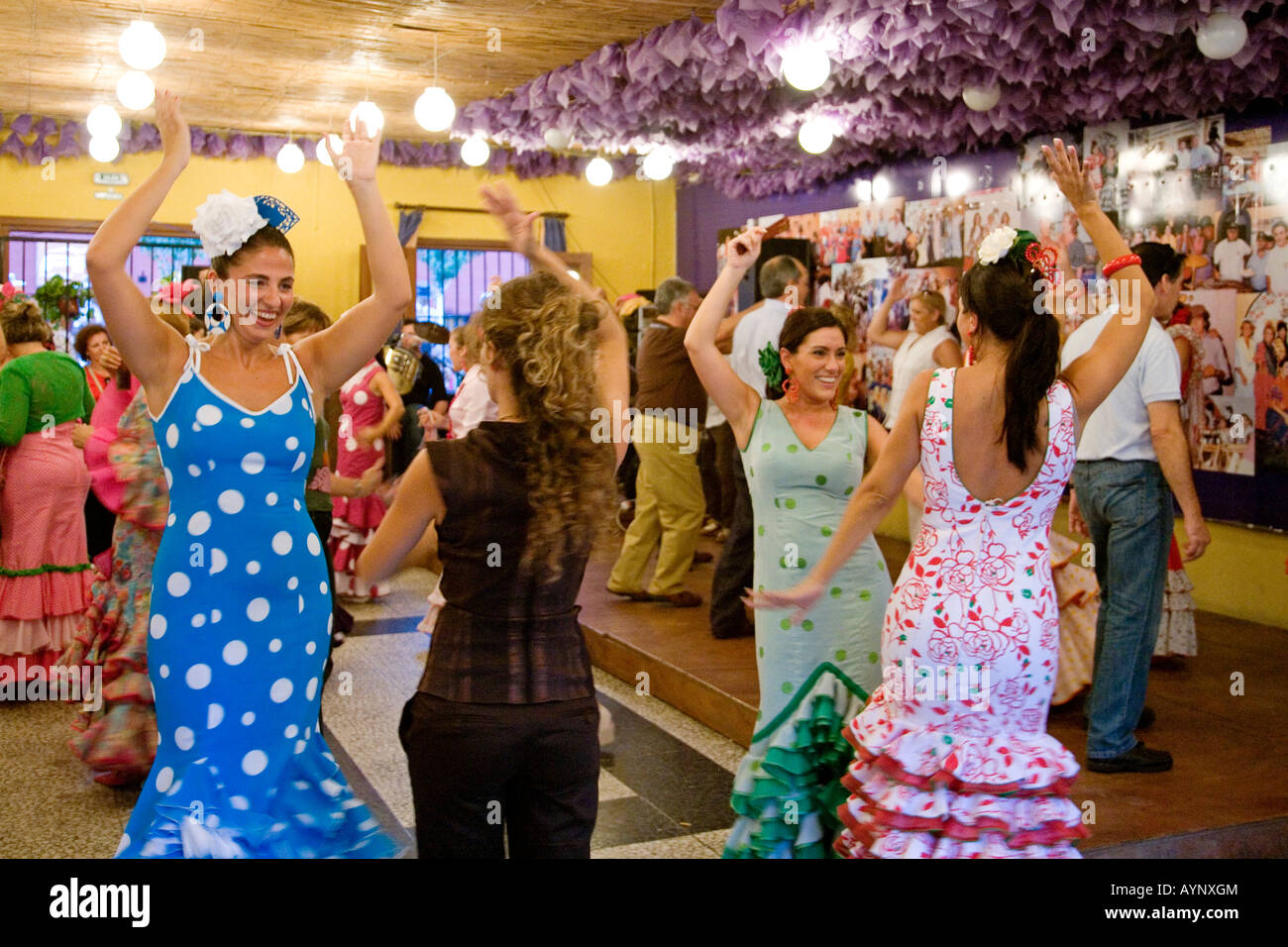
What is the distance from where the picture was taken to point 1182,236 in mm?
6438

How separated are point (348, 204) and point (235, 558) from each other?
31.6 feet

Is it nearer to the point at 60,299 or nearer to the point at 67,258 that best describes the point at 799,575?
the point at 60,299

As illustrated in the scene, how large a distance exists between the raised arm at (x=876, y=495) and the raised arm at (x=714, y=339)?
0.57m

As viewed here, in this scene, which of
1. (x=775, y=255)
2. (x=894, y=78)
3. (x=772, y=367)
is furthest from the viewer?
(x=775, y=255)

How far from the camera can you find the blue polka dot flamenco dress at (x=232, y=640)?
2.33 meters

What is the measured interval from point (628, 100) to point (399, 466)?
11.7 ft

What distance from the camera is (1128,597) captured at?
376 cm

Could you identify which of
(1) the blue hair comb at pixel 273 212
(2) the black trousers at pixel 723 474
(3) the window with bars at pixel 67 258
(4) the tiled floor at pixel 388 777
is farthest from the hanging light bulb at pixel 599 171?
(1) the blue hair comb at pixel 273 212

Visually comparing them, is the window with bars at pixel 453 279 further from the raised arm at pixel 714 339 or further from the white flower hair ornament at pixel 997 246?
the white flower hair ornament at pixel 997 246

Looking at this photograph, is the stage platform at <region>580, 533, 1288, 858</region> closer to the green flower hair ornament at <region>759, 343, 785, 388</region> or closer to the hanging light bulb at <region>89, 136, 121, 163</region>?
the green flower hair ornament at <region>759, 343, 785, 388</region>

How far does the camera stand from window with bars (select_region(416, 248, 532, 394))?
11867 millimetres

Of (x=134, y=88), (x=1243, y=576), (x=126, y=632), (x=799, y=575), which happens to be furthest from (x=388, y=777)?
(x=1243, y=576)

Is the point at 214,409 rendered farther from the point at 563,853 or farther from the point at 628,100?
the point at 628,100
